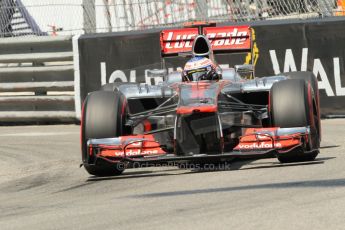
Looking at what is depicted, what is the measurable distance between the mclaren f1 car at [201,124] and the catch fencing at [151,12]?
560cm

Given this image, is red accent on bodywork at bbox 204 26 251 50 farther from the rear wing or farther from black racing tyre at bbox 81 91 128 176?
black racing tyre at bbox 81 91 128 176

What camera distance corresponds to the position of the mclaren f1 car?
8.85 m

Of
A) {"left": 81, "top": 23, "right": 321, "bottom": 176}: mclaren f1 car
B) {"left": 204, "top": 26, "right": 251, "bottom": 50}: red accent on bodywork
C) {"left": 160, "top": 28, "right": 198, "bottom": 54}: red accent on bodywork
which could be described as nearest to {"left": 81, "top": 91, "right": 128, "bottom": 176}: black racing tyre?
{"left": 81, "top": 23, "right": 321, "bottom": 176}: mclaren f1 car

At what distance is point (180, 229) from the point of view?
5.55 metres

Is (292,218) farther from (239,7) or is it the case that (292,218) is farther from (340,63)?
(239,7)

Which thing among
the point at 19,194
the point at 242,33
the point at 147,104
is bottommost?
the point at 19,194

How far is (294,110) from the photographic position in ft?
29.7

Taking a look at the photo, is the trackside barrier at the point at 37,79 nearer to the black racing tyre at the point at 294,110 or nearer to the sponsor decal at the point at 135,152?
the sponsor decal at the point at 135,152

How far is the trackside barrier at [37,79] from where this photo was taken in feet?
54.0

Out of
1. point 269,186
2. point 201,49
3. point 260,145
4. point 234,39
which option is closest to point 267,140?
point 260,145

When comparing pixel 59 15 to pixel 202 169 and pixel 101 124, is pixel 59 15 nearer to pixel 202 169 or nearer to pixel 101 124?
pixel 101 124

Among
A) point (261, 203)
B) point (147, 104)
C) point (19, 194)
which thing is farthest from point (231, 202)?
point (147, 104)

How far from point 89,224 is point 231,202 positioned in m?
1.12

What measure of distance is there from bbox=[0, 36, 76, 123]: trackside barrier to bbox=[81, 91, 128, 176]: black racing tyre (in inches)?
266
